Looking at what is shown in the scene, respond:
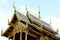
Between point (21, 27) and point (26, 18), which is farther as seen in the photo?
point (26, 18)

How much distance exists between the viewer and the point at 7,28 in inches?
953

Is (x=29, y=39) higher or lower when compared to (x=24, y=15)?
lower

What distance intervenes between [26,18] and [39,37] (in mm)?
3036

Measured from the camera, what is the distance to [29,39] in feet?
78.2

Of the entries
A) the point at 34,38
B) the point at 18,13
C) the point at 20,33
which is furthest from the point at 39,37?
the point at 18,13

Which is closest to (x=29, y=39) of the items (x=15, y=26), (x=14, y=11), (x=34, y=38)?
(x=34, y=38)

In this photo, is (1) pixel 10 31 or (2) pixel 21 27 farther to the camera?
(1) pixel 10 31

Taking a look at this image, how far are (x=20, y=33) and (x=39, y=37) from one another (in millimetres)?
2350

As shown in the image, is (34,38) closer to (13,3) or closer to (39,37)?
(39,37)

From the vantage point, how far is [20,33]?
73.8 feet

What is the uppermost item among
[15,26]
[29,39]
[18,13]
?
[18,13]

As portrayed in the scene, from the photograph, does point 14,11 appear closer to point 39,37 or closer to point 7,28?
point 7,28

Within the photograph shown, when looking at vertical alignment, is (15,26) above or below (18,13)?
below

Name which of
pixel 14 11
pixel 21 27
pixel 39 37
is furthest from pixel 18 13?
pixel 39 37
